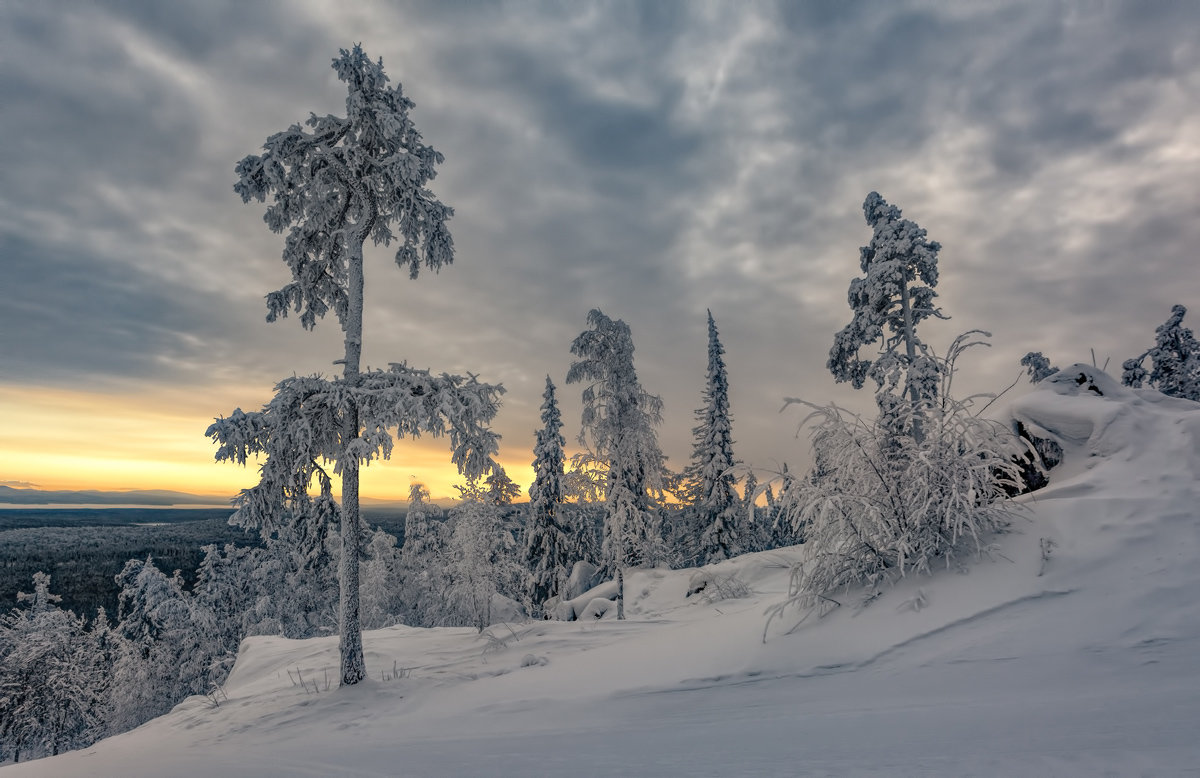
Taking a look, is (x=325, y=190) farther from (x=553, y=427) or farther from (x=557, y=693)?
(x=553, y=427)

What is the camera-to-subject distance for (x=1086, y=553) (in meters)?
4.66

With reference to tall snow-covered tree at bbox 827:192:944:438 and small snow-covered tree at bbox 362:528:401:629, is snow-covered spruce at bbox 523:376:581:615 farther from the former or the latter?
tall snow-covered tree at bbox 827:192:944:438

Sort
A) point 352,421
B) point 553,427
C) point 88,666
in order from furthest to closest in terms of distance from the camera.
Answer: point 553,427 → point 88,666 → point 352,421

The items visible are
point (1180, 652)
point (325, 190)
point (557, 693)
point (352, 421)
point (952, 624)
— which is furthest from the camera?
point (325, 190)

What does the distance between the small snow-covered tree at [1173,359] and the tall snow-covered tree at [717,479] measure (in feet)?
64.5

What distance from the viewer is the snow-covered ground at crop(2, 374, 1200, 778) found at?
3221 mm

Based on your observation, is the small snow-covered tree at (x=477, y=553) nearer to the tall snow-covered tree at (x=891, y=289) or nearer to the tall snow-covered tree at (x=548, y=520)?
the tall snow-covered tree at (x=548, y=520)

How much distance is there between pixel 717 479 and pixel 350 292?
2315 centimetres

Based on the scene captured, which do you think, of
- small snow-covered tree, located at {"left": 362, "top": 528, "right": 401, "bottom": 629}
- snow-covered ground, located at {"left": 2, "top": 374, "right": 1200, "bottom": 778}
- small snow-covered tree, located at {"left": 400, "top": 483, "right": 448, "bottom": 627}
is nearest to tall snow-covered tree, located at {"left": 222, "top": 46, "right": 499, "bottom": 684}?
snow-covered ground, located at {"left": 2, "top": 374, "right": 1200, "bottom": 778}

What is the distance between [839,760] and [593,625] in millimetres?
6502

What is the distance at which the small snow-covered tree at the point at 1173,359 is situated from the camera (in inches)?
1019

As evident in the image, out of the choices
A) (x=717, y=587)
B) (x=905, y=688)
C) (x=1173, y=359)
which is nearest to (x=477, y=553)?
(x=717, y=587)

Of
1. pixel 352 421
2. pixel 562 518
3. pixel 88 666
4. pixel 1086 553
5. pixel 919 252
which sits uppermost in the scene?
pixel 919 252

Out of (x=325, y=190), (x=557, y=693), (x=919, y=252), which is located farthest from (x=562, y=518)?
(x=557, y=693)
